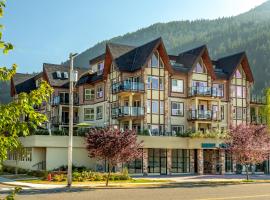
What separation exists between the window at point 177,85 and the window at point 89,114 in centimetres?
1204

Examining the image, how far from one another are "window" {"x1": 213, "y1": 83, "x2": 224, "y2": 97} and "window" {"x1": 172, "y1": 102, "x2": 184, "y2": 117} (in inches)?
190

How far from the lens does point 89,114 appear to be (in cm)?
6022

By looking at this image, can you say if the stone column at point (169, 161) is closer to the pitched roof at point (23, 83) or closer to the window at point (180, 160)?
the window at point (180, 160)

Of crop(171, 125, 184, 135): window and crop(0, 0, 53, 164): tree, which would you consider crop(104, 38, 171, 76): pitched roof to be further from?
crop(0, 0, 53, 164): tree

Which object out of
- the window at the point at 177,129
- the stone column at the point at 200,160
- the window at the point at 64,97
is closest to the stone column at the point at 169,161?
the stone column at the point at 200,160

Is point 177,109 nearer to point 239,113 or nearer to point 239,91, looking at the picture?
point 239,113

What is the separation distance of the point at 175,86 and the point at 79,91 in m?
14.5

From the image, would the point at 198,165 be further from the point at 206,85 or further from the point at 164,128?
A: the point at 206,85

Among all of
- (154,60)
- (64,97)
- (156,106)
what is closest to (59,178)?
(156,106)

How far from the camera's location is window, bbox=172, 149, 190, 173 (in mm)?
51469

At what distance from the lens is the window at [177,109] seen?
5428 centimetres

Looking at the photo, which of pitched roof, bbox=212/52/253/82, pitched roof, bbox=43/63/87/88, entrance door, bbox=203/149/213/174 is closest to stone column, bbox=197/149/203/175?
entrance door, bbox=203/149/213/174

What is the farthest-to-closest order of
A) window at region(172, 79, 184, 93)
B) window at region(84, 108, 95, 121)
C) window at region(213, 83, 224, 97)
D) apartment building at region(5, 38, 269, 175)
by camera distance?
window at region(84, 108, 95, 121) → window at region(213, 83, 224, 97) → window at region(172, 79, 184, 93) → apartment building at region(5, 38, 269, 175)

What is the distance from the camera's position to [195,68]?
185 feet
